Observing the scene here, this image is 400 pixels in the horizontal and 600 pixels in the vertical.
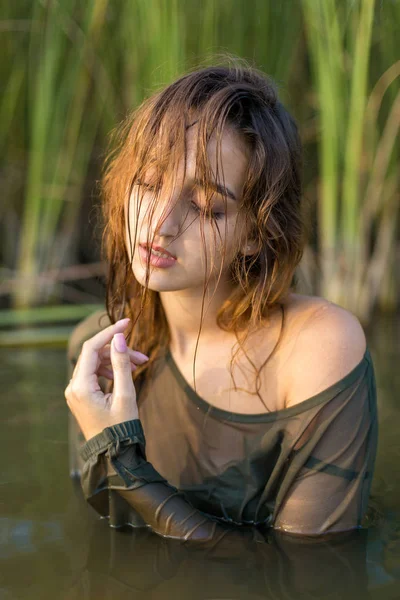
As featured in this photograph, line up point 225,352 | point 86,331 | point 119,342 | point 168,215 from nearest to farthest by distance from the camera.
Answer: point 168,215, point 119,342, point 225,352, point 86,331

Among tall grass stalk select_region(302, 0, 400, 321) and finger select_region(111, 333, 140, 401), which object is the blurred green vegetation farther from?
finger select_region(111, 333, 140, 401)

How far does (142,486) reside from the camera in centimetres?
146

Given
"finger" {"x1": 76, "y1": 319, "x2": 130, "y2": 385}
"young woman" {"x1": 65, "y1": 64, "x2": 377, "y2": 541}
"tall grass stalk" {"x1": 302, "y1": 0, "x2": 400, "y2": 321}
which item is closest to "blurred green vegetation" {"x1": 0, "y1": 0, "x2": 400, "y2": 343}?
"tall grass stalk" {"x1": 302, "y1": 0, "x2": 400, "y2": 321}

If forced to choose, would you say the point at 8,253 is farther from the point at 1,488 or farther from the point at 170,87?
the point at 170,87

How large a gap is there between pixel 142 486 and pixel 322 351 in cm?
39

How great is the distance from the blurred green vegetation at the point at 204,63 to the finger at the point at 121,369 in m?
1.02

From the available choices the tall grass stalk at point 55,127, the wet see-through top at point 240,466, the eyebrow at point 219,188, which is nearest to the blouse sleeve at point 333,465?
the wet see-through top at point 240,466

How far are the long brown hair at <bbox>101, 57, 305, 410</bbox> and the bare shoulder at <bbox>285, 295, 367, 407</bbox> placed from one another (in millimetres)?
77

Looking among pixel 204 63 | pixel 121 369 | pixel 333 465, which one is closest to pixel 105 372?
pixel 121 369

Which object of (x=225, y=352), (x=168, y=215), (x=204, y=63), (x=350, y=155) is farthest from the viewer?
(x=350, y=155)

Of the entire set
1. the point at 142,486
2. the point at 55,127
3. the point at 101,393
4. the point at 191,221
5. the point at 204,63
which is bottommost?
the point at 142,486

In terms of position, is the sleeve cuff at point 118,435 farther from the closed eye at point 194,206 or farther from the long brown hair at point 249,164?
the closed eye at point 194,206

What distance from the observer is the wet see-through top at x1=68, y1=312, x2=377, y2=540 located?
145 cm

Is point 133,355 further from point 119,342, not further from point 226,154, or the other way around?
point 226,154
